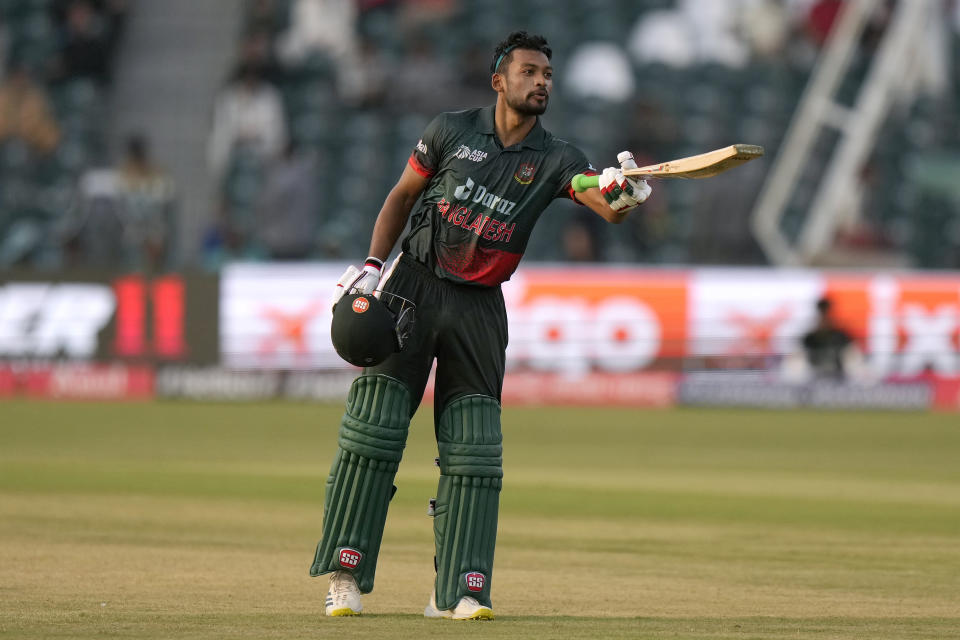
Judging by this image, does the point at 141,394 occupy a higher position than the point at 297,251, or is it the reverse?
the point at 297,251

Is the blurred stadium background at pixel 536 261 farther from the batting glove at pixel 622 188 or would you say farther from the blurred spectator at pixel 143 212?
the batting glove at pixel 622 188

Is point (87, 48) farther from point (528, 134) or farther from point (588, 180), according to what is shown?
point (588, 180)

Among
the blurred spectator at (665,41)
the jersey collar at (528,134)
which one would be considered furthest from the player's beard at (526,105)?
the blurred spectator at (665,41)

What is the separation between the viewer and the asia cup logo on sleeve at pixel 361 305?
5875 mm

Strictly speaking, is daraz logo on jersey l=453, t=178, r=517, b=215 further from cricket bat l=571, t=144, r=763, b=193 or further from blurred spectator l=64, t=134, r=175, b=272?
blurred spectator l=64, t=134, r=175, b=272

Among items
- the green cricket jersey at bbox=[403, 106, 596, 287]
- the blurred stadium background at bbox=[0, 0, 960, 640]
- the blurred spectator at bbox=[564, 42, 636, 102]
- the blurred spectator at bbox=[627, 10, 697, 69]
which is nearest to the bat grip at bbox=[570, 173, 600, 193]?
the green cricket jersey at bbox=[403, 106, 596, 287]

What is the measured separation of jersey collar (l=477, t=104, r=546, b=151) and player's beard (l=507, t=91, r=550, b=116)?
0.10 metres

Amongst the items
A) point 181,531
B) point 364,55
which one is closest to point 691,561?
point 181,531

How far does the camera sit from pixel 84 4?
2228cm

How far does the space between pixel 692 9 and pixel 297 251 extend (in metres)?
6.39

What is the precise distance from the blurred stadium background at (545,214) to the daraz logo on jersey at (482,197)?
1309 centimetres

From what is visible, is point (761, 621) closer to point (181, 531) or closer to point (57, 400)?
point (181, 531)

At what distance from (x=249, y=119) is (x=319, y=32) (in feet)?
6.41

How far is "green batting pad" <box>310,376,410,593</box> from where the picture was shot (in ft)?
19.5
